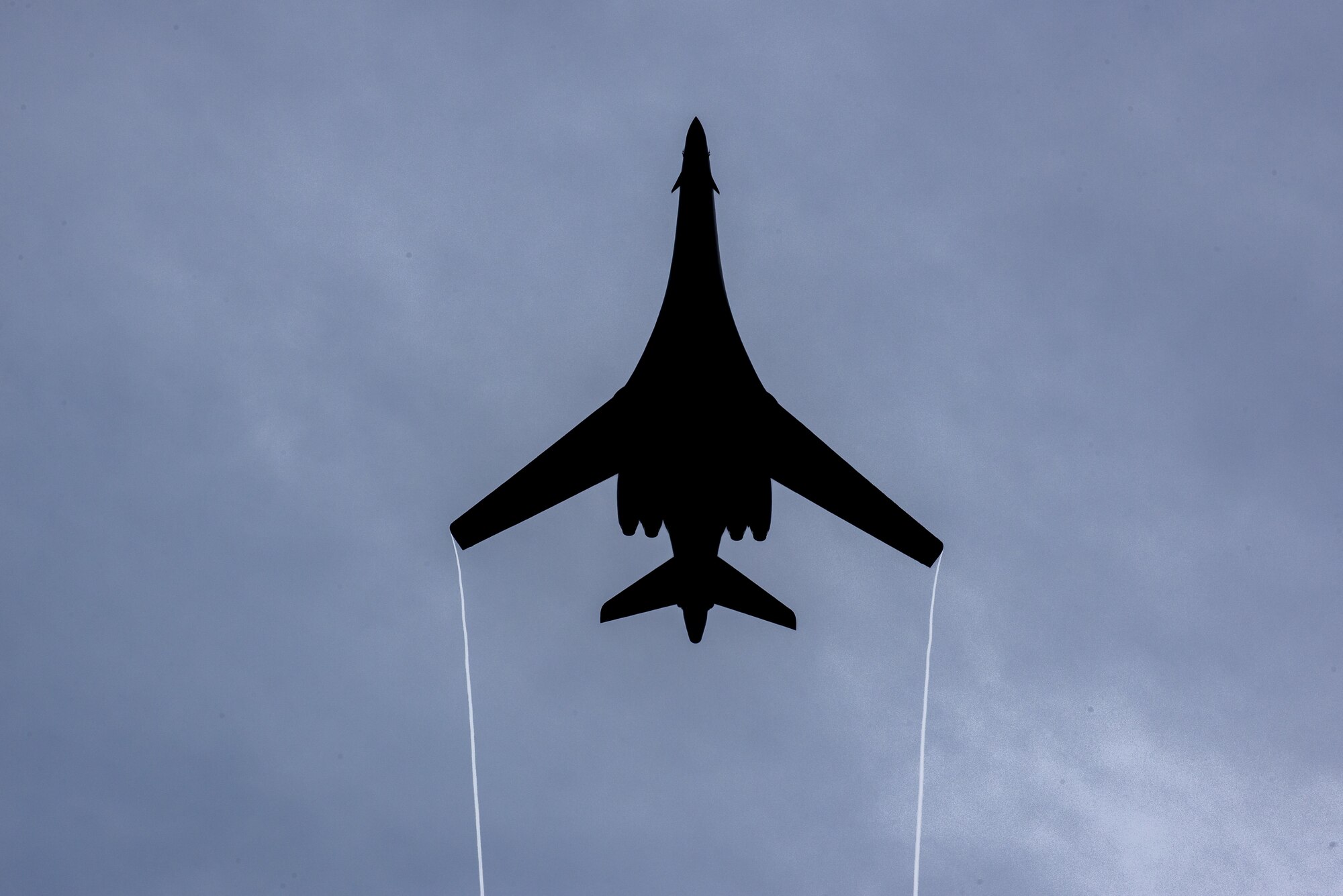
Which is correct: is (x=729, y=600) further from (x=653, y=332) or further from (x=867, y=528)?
(x=653, y=332)

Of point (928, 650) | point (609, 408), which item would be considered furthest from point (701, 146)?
point (928, 650)

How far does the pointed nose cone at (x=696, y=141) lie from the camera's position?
85.1 ft

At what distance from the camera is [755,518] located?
88.8 ft

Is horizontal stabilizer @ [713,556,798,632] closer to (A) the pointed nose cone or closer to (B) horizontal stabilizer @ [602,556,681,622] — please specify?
(B) horizontal stabilizer @ [602,556,681,622]

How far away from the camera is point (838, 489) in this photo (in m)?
27.9

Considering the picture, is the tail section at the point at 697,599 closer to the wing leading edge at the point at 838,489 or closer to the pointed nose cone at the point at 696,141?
the wing leading edge at the point at 838,489

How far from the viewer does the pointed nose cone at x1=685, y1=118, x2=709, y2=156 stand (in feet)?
85.1

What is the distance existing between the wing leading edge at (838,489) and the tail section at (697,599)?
11.3ft

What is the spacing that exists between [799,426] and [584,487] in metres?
6.17

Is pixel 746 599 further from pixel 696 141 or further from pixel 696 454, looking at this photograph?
pixel 696 141

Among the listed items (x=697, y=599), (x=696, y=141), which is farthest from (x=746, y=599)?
(x=696, y=141)

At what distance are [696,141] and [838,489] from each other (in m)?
9.82

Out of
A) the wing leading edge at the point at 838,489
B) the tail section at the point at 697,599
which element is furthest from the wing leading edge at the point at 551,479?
the wing leading edge at the point at 838,489

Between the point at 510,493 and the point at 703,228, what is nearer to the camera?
the point at 703,228
